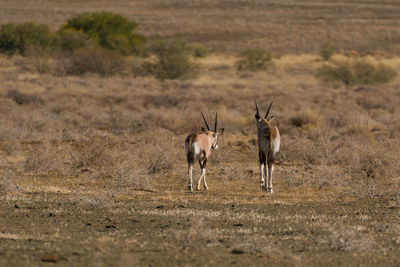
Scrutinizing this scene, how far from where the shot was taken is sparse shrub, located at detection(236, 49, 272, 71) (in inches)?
2384

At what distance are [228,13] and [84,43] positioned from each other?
183 feet

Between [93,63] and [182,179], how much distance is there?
34664mm

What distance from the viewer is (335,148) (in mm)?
19000

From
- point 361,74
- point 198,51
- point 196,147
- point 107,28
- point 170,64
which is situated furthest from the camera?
point 198,51

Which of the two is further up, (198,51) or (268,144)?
(198,51)

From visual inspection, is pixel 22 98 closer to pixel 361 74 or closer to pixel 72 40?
pixel 361 74

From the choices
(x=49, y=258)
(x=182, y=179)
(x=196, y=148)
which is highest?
(x=196, y=148)

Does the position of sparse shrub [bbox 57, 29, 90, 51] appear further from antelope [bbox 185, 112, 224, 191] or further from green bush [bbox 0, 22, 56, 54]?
antelope [bbox 185, 112, 224, 191]

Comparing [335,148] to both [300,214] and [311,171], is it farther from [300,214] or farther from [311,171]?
[300,214]

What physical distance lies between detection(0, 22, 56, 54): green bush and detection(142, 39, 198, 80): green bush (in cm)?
1278

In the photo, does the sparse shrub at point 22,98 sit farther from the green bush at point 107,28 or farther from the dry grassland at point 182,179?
the green bush at point 107,28

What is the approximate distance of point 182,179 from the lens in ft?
52.0

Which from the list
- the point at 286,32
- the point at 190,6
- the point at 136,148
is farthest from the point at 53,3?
the point at 136,148

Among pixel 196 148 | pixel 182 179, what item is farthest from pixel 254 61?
pixel 196 148
